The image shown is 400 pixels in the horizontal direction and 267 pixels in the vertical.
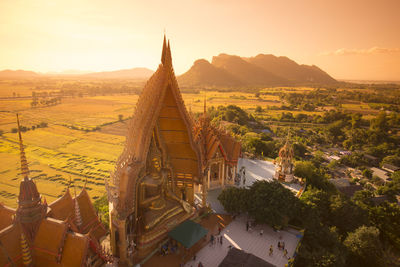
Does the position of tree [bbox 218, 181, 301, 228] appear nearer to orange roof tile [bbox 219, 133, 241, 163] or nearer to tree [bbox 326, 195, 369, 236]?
tree [bbox 326, 195, 369, 236]

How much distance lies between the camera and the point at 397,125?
78.6 metres

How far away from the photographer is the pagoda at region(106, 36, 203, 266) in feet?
43.1

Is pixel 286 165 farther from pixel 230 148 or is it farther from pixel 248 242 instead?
pixel 248 242

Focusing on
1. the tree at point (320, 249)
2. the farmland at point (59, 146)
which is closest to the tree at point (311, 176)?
the tree at point (320, 249)

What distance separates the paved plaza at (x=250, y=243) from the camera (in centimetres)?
1543

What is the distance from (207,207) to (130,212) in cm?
889

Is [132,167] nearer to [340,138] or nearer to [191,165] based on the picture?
[191,165]

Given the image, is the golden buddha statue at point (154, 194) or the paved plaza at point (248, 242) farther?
the paved plaza at point (248, 242)

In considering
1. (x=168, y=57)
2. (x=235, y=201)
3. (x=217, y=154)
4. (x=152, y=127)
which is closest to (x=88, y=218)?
(x=152, y=127)

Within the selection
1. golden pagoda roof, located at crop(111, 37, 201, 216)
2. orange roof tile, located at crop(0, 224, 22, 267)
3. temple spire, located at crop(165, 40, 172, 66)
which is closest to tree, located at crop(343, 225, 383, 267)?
golden pagoda roof, located at crop(111, 37, 201, 216)

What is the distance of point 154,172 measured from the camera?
1496cm

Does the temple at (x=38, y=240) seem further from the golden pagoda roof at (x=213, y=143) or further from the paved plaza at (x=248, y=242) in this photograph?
the golden pagoda roof at (x=213, y=143)

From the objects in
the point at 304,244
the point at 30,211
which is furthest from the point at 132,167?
the point at 304,244

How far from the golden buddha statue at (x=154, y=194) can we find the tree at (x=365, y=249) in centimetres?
1448
